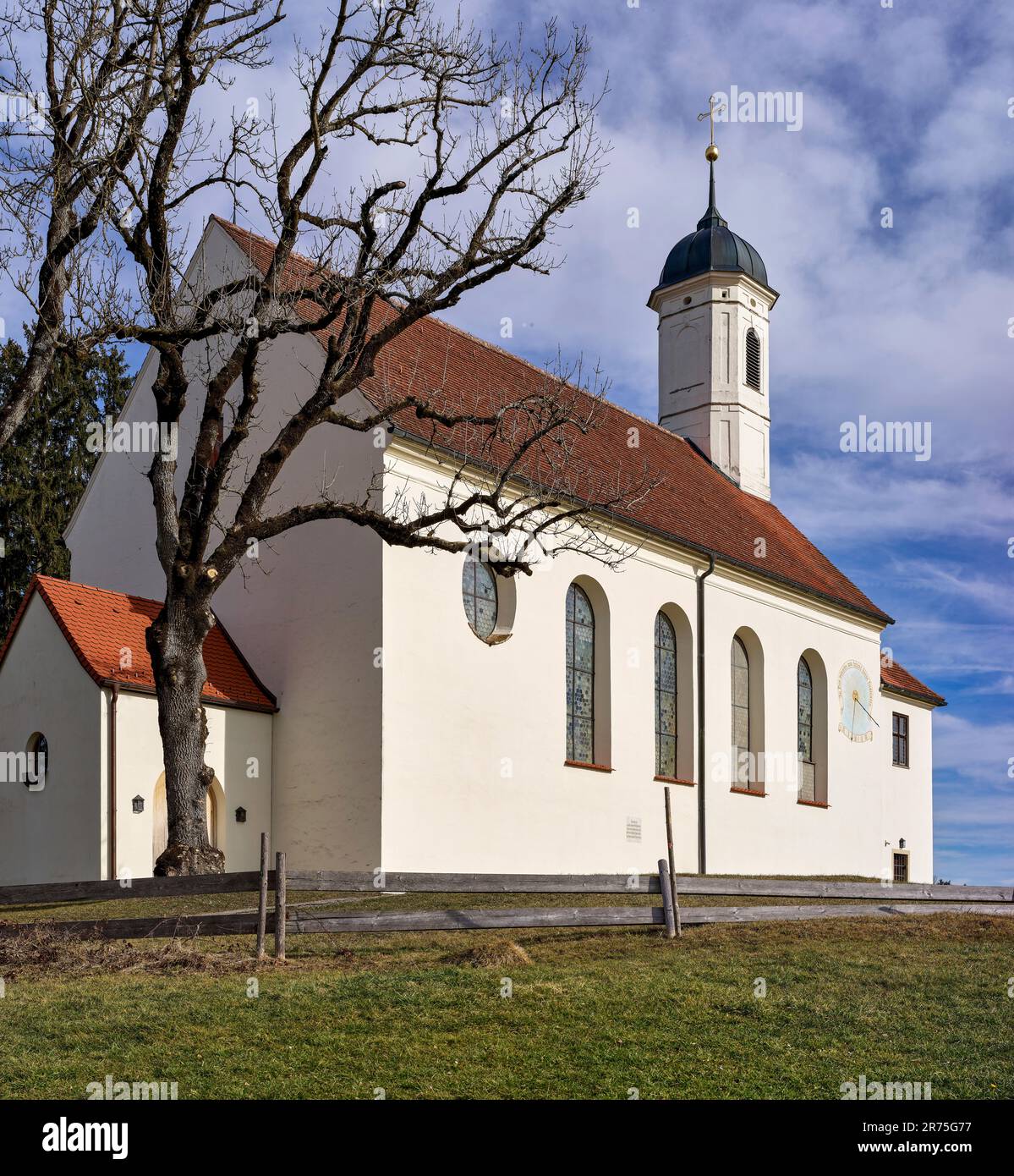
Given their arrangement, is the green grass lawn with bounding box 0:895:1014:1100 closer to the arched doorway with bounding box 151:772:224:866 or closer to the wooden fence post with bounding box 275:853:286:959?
the wooden fence post with bounding box 275:853:286:959

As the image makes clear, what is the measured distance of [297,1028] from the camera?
982cm

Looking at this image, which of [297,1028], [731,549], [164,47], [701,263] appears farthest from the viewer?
[701,263]

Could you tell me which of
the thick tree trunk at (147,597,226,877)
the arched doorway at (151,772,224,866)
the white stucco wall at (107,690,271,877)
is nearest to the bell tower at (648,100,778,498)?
the white stucco wall at (107,690,271,877)

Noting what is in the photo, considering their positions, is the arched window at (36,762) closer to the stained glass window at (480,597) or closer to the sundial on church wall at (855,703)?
the stained glass window at (480,597)

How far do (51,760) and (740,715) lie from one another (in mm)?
15108

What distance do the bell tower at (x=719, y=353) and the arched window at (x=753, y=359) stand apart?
0.02 meters

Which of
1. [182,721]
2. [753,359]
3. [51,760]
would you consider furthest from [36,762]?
[753,359]

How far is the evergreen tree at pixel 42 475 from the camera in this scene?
1283 inches

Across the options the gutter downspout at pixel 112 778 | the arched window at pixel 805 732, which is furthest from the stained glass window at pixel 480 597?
the arched window at pixel 805 732

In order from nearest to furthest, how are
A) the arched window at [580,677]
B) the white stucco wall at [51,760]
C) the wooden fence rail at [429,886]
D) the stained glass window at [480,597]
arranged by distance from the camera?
the wooden fence rail at [429,886] < the white stucco wall at [51,760] < the stained glass window at [480,597] < the arched window at [580,677]

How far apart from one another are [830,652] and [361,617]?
15310mm

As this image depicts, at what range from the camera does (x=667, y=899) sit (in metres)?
14.3

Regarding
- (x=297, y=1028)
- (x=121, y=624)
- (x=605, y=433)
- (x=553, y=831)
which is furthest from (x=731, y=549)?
(x=297, y=1028)
